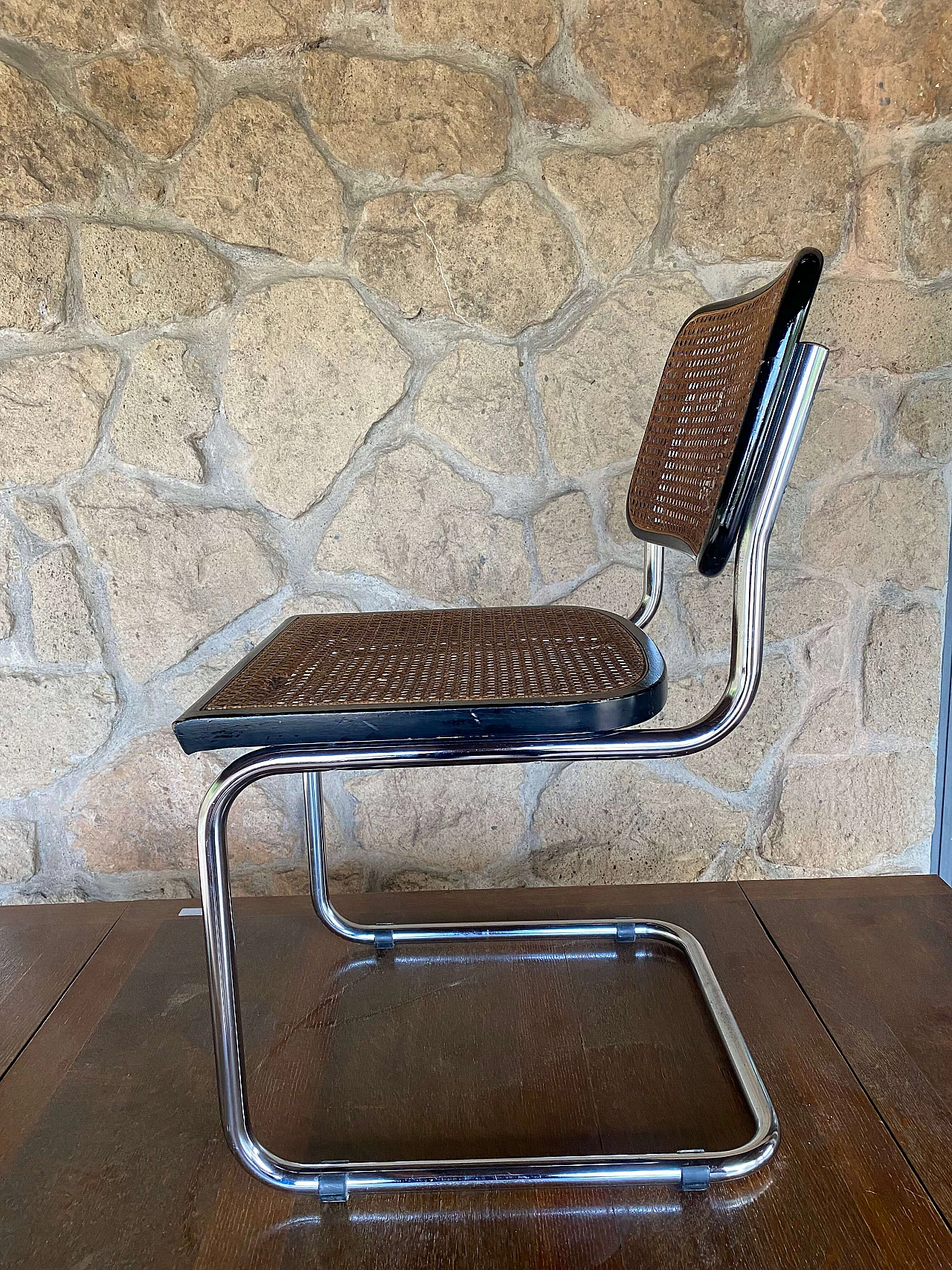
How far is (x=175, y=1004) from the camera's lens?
124 cm

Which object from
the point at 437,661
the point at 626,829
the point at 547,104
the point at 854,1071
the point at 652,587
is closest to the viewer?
the point at 437,661

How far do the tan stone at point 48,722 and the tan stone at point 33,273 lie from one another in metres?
0.50

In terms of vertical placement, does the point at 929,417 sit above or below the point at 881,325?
below

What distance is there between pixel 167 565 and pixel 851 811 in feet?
3.58

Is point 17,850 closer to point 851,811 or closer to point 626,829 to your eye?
point 626,829

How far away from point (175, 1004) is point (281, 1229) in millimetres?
404

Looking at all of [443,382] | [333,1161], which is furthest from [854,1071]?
[443,382]

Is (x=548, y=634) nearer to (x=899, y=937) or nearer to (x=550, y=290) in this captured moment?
(x=550, y=290)

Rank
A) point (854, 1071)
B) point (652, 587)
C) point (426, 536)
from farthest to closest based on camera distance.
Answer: point (426, 536)
point (652, 587)
point (854, 1071)

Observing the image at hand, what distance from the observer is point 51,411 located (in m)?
1.42

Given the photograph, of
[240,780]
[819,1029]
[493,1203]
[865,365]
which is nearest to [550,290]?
[865,365]

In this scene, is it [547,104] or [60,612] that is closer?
[547,104]

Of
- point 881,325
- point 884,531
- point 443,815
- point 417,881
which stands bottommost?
point 417,881

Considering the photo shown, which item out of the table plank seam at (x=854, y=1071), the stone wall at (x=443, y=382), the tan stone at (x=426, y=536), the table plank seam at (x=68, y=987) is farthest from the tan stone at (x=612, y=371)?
the table plank seam at (x=68, y=987)
